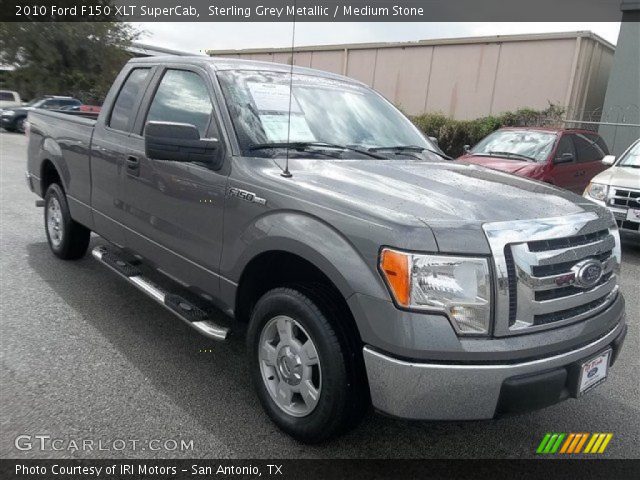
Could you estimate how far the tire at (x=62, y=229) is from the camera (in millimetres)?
5250

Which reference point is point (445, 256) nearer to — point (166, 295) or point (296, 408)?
point (296, 408)

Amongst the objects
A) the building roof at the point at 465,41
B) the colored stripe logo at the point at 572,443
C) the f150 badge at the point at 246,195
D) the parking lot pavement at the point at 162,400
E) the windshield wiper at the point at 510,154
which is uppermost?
the building roof at the point at 465,41

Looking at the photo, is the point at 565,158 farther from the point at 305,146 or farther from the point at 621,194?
the point at 305,146

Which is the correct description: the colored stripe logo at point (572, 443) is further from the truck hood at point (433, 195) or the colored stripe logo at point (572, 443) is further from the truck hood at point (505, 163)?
the truck hood at point (505, 163)

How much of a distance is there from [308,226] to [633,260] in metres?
6.34

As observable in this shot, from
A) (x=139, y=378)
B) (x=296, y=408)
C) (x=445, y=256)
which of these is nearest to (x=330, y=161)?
(x=445, y=256)

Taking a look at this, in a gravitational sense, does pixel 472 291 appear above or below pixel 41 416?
above

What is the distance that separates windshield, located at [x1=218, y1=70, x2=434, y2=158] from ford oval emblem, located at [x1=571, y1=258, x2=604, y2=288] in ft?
4.61

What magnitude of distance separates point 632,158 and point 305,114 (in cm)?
679

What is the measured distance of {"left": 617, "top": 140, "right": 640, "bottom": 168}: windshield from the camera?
8.07 metres

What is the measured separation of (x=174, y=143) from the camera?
289cm

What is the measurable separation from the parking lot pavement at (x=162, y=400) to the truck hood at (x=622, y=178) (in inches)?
134

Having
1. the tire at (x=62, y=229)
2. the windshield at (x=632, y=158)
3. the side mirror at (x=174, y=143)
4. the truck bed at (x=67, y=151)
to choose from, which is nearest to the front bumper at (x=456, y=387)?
the side mirror at (x=174, y=143)

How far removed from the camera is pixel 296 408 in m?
2.77
